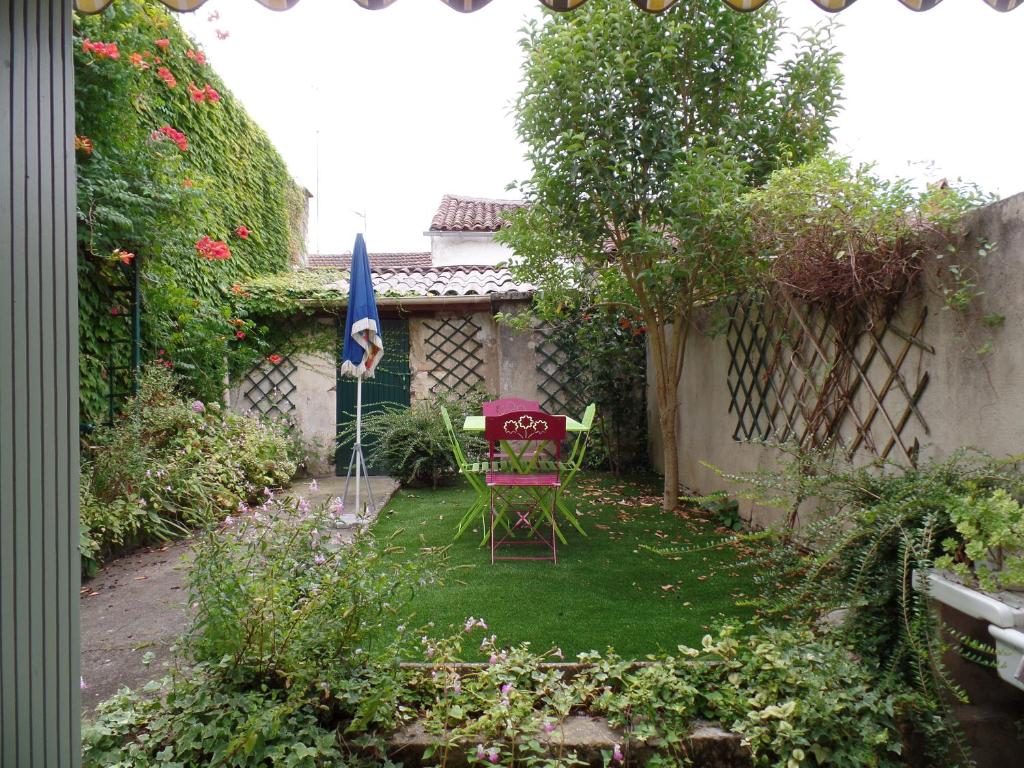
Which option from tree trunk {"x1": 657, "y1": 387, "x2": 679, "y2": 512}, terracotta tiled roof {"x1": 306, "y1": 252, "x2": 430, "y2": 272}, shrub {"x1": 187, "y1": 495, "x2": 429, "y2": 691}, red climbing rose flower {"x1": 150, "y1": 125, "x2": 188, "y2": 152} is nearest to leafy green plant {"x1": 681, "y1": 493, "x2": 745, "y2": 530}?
tree trunk {"x1": 657, "y1": 387, "x2": 679, "y2": 512}

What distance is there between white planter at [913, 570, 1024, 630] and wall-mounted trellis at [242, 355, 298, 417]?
675 cm

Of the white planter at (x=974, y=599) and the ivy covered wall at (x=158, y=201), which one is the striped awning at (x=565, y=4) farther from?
the ivy covered wall at (x=158, y=201)

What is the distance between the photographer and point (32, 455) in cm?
104

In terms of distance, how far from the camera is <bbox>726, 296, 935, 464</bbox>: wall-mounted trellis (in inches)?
111

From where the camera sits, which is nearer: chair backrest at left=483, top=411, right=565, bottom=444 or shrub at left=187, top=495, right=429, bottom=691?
shrub at left=187, top=495, right=429, bottom=691

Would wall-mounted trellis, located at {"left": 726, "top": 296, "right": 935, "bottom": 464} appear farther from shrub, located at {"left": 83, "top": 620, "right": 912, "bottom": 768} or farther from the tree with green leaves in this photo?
shrub, located at {"left": 83, "top": 620, "right": 912, "bottom": 768}

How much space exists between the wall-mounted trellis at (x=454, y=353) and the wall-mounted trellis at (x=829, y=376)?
11.9 feet

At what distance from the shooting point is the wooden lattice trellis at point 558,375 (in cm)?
747

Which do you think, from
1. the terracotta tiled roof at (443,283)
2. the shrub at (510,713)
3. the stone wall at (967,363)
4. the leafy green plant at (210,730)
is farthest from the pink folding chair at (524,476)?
the terracotta tiled roof at (443,283)

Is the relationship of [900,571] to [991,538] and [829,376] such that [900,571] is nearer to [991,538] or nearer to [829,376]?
[991,538]

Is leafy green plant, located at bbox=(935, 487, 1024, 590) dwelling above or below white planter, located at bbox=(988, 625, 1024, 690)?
above

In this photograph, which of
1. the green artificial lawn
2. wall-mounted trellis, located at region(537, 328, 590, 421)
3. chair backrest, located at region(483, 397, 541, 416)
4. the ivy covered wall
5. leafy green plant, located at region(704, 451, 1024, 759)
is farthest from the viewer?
wall-mounted trellis, located at region(537, 328, 590, 421)

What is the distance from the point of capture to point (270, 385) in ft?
24.1

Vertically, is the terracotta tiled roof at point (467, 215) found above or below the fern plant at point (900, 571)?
above
